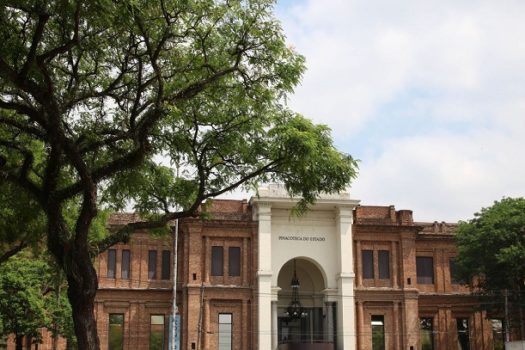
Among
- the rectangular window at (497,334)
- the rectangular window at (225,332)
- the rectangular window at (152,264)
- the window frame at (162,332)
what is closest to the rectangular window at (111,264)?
the rectangular window at (152,264)

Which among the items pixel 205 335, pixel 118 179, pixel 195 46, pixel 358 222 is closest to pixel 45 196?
pixel 118 179

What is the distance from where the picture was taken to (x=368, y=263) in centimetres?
4425

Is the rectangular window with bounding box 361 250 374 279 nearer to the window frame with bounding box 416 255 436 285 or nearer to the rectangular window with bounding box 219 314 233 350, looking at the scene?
the window frame with bounding box 416 255 436 285

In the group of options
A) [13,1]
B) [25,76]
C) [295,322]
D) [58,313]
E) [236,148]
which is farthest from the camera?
[295,322]

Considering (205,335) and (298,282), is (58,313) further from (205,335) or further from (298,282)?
(298,282)

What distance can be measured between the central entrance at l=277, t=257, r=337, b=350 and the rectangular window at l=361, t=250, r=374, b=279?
2594 mm

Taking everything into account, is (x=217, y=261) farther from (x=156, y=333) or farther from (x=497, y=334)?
(x=497, y=334)

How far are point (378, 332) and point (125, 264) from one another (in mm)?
15259

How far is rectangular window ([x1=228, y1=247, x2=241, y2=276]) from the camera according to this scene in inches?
1688

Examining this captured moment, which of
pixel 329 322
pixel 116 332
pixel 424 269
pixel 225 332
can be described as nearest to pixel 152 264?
pixel 116 332

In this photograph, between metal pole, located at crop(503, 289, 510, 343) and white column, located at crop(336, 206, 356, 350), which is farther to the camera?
white column, located at crop(336, 206, 356, 350)

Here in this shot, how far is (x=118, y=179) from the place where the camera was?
16047mm

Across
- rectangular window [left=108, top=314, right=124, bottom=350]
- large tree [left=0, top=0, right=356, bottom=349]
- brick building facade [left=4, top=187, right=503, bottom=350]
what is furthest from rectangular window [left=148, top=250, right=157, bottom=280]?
large tree [left=0, top=0, right=356, bottom=349]

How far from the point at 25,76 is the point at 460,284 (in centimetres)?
3680
